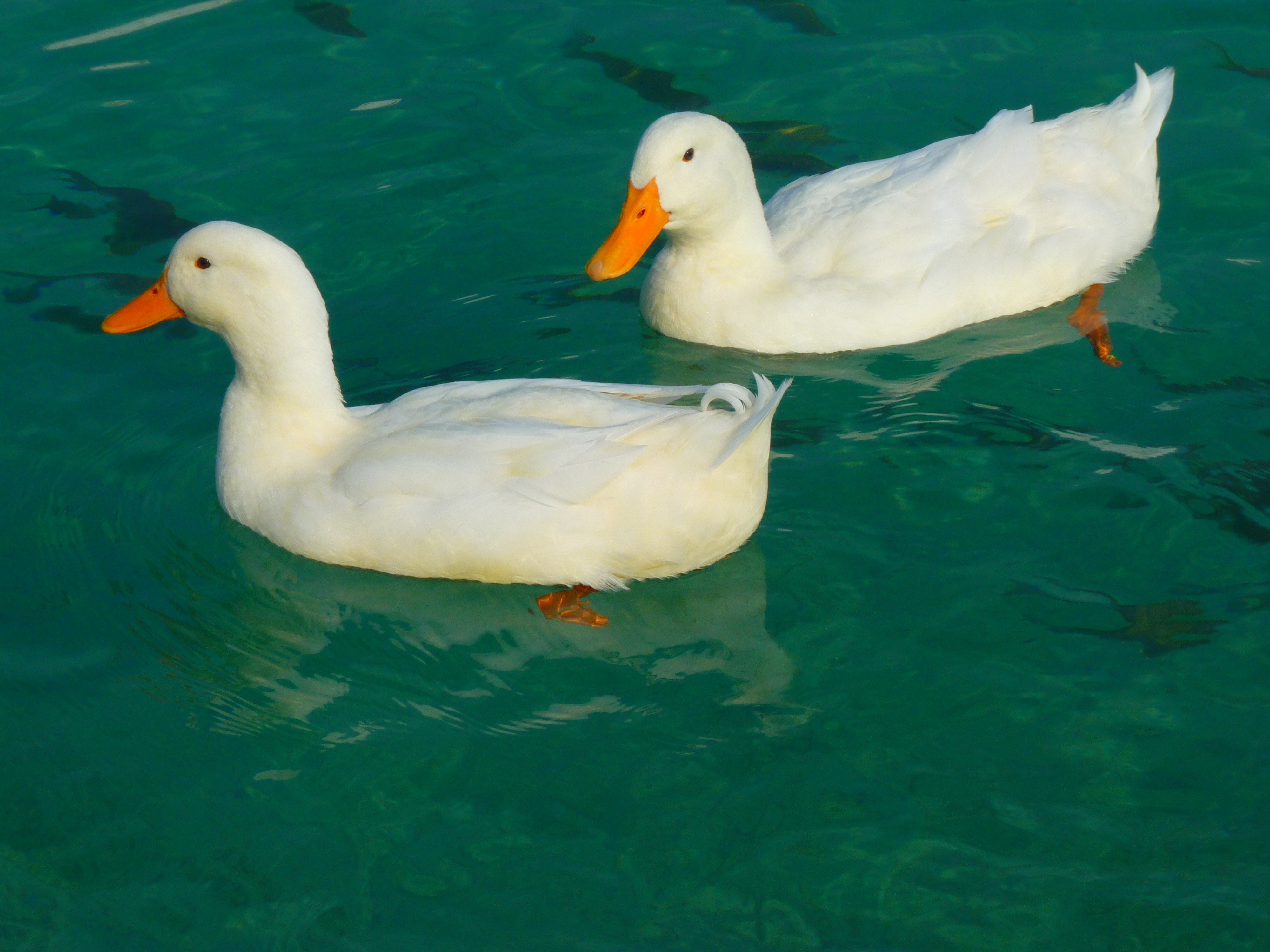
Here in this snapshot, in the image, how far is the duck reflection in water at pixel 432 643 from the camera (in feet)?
14.6

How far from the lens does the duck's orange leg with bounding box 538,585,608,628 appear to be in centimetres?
475

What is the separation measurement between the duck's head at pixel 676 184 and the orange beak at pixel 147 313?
174 cm

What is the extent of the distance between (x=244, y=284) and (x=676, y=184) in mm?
1976

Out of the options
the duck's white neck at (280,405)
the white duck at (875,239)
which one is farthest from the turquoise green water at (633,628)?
the duck's white neck at (280,405)

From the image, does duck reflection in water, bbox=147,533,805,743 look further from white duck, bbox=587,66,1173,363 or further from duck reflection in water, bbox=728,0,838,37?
duck reflection in water, bbox=728,0,838,37

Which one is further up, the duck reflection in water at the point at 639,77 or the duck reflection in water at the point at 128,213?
the duck reflection in water at the point at 639,77

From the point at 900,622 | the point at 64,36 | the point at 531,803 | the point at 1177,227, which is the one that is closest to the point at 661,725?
the point at 531,803

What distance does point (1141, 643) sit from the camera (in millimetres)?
4492

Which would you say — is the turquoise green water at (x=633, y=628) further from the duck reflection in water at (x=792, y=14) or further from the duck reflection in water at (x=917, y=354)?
the duck reflection in water at (x=792, y=14)

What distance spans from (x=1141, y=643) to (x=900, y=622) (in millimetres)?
775

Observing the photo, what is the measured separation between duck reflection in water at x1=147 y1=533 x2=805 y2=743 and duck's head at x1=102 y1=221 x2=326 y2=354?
2.75 feet

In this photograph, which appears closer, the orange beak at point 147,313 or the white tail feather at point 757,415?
the white tail feather at point 757,415

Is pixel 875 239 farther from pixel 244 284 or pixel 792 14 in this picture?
pixel 792 14

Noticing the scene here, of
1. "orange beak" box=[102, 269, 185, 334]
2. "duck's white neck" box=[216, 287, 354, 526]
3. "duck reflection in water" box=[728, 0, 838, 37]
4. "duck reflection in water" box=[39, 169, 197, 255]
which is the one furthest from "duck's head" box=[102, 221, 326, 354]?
"duck reflection in water" box=[728, 0, 838, 37]
